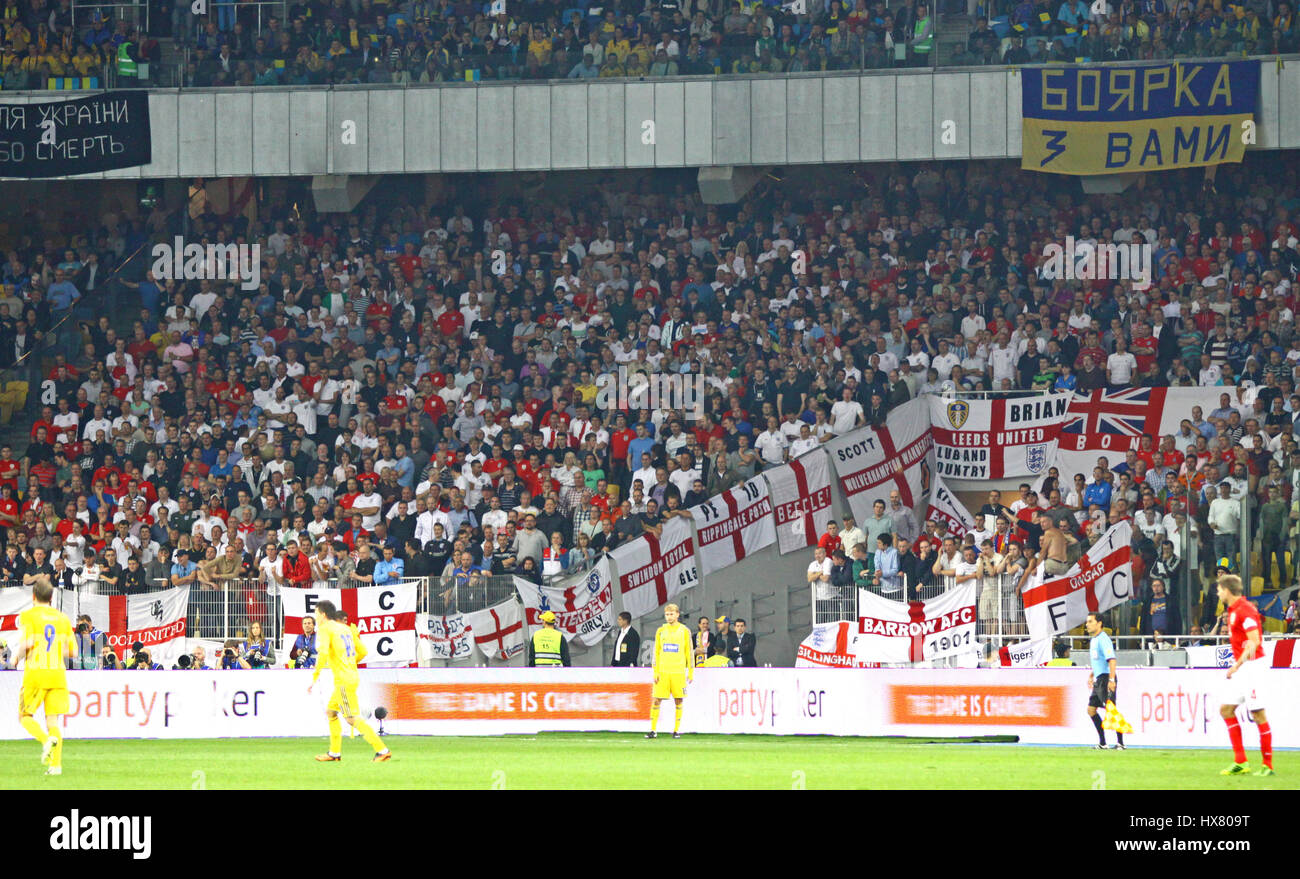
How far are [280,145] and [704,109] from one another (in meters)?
→ 7.87

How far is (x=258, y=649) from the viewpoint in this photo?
985 inches

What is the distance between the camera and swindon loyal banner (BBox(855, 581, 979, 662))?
23969mm

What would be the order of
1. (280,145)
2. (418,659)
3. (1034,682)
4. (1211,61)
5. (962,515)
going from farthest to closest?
(280,145) < (1211,61) < (962,515) < (418,659) < (1034,682)

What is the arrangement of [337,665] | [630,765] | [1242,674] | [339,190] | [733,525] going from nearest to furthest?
[1242,674] → [630,765] → [337,665] → [733,525] → [339,190]

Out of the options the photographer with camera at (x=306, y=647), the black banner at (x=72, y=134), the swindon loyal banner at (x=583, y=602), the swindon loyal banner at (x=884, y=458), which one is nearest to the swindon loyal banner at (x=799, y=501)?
the swindon loyal banner at (x=884, y=458)

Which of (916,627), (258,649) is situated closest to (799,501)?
(916,627)

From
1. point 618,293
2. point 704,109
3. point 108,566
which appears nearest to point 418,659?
point 108,566

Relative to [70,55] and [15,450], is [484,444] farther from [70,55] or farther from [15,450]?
[70,55]

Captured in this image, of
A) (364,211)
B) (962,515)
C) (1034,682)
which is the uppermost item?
(364,211)

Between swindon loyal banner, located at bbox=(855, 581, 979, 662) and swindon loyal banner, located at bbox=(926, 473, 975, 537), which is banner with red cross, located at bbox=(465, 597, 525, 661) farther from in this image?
swindon loyal banner, located at bbox=(926, 473, 975, 537)

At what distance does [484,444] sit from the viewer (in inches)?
1193

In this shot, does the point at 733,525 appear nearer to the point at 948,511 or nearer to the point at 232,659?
the point at 948,511

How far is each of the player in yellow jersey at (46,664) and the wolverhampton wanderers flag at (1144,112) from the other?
2153cm

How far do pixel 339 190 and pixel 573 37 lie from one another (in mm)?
5300
